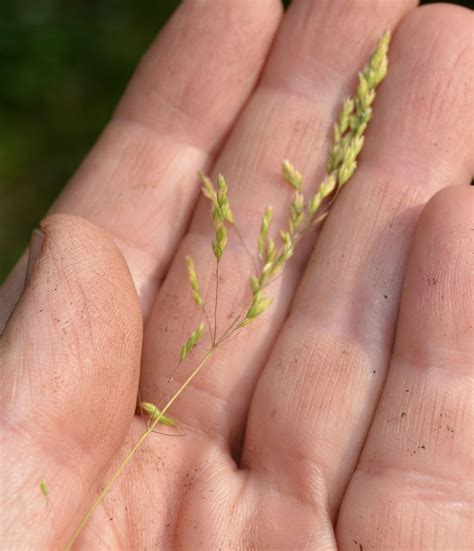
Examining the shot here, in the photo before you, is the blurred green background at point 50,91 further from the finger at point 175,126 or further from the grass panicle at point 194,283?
the grass panicle at point 194,283

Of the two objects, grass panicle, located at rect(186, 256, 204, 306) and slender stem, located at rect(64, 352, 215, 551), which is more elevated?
grass panicle, located at rect(186, 256, 204, 306)

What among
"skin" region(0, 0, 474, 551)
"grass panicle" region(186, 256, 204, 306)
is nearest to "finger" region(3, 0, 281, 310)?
"skin" region(0, 0, 474, 551)

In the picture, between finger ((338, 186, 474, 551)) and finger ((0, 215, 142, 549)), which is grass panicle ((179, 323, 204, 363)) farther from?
finger ((338, 186, 474, 551))

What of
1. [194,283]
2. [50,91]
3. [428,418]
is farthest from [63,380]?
[50,91]

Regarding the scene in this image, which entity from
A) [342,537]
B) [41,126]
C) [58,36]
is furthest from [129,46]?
[342,537]

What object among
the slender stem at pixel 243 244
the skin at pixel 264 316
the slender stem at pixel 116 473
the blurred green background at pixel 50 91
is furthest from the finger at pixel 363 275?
the blurred green background at pixel 50 91

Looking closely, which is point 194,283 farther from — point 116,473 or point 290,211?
point 116,473
